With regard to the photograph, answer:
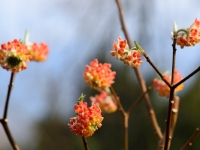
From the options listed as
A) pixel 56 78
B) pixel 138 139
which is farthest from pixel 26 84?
pixel 138 139

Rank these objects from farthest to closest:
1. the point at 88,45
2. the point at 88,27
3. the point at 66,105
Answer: the point at 66,105 → the point at 88,45 → the point at 88,27

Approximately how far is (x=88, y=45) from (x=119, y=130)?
41.2 inches

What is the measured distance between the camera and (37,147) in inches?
213

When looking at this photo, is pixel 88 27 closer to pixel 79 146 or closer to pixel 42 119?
pixel 79 146

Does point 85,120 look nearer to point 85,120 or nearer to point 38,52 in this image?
point 85,120

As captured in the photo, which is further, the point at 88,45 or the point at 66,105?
the point at 66,105

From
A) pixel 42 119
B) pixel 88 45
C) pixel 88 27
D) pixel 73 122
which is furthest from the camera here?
pixel 42 119

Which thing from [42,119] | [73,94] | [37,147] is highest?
[73,94]

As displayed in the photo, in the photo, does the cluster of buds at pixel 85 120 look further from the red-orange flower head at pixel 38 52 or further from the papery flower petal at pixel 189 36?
the red-orange flower head at pixel 38 52

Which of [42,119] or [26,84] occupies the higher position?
[26,84]

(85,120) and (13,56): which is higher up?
(13,56)

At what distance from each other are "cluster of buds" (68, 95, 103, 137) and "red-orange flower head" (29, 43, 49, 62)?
11.7 inches

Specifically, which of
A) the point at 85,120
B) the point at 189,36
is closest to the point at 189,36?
the point at 189,36

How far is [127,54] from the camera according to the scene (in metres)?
0.53
